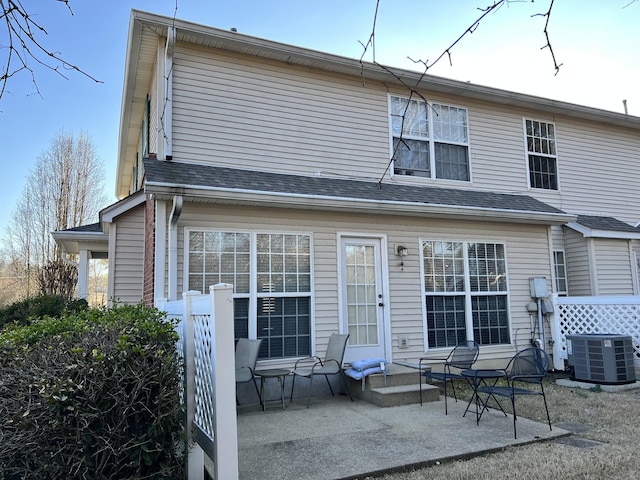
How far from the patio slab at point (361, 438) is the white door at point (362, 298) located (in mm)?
1270

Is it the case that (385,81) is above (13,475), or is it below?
above

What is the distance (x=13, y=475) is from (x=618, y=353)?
7632 millimetres

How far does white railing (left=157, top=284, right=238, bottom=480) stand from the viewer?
3.02 metres

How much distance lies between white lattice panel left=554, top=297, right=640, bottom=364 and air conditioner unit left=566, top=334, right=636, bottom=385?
0.62 metres

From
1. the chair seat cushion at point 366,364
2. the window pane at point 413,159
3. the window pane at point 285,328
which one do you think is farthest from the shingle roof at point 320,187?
the chair seat cushion at point 366,364

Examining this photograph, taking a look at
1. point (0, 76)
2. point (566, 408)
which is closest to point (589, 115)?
point (566, 408)

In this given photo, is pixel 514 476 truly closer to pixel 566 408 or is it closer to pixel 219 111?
pixel 566 408

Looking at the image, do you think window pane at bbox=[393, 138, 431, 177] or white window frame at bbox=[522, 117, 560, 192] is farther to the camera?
white window frame at bbox=[522, 117, 560, 192]

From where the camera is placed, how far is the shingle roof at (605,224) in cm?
948

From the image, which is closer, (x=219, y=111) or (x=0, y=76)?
(x=0, y=76)

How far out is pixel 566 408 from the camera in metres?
5.71

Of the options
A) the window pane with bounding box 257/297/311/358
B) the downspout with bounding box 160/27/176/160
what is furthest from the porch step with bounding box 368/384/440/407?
the downspout with bounding box 160/27/176/160

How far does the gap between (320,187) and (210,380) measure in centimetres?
430

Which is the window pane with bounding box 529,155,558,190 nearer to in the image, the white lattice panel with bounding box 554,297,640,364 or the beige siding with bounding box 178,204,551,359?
the beige siding with bounding box 178,204,551,359
